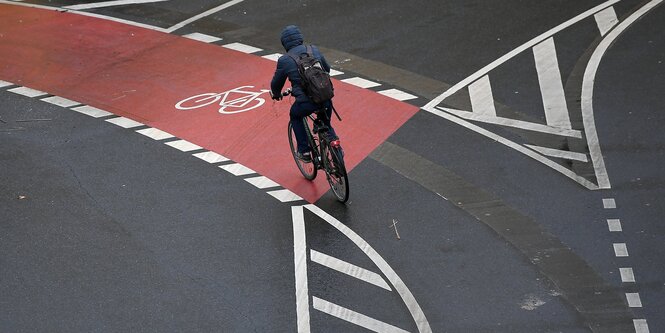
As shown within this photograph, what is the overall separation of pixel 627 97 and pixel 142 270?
294 inches

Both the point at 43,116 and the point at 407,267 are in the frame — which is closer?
the point at 407,267

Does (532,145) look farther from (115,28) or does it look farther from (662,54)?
(115,28)

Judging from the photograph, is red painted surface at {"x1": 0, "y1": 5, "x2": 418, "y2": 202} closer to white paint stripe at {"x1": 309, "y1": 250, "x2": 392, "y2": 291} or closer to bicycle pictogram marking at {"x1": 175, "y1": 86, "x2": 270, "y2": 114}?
bicycle pictogram marking at {"x1": 175, "y1": 86, "x2": 270, "y2": 114}

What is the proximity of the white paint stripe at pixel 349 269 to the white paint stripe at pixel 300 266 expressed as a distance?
0.15 meters

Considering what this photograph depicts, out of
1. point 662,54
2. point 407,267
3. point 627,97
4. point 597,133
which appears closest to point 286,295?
point 407,267

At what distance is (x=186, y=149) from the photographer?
15.0 metres

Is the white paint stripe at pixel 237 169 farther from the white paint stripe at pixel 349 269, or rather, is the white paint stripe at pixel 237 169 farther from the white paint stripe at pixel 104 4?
the white paint stripe at pixel 104 4

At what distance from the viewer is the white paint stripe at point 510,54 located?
1606cm

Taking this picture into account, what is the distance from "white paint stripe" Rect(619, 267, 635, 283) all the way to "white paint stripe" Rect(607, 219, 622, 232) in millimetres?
841

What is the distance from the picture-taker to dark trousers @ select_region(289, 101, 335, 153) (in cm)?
1308

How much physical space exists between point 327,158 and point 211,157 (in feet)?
7.22

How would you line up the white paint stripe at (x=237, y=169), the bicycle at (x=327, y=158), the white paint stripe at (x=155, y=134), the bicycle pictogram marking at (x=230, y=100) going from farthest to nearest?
the bicycle pictogram marking at (x=230, y=100)
the white paint stripe at (x=155, y=134)
the white paint stripe at (x=237, y=169)
the bicycle at (x=327, y=158)

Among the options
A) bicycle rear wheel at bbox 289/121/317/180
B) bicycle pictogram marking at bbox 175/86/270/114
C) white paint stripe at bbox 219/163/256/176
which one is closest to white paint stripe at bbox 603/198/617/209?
bicycle rear wheel at bbox 289/121/317/180

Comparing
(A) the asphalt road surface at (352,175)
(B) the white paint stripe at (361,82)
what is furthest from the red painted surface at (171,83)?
(B) the white paint stripe at (361,82)
